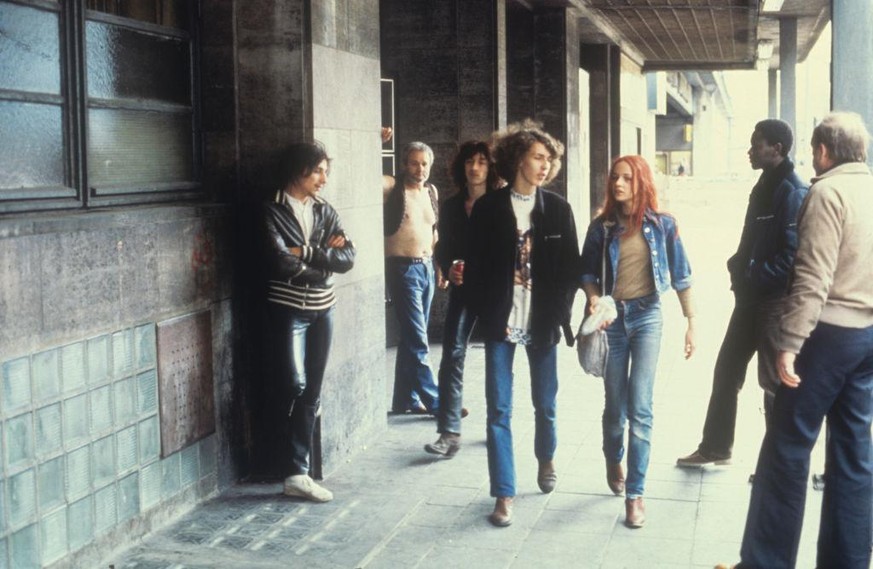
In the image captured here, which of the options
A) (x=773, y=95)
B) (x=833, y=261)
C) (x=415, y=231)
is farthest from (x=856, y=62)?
(x=773, y=95)

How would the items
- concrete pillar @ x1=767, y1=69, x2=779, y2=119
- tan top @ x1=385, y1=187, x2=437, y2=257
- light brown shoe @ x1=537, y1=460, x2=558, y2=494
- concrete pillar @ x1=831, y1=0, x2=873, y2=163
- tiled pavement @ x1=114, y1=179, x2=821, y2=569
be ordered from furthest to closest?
concrete pillar @ x1=767, y1=69, x2=779, y2=119, tan top @ x1=385, y1=187, x2=437, y2=257, light brown shoe @ x1=537, y1=460, x2=558, y2=494, concrete pillar @ x1=831, y1=0, x2=873, y2=163, tiled pavement @ x1=114, y1=179, x2=821, y2=569

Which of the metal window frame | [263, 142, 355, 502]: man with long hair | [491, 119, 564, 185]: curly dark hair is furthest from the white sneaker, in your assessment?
[491, 119, 564, 185]: curly dark hair

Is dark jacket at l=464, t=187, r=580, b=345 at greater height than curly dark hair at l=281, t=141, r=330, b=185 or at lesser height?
lesser

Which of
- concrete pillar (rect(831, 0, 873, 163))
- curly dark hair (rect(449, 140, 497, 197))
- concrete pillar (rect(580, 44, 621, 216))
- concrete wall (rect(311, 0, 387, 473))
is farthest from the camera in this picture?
concrete pillar (rect(580, 44, 621, 216))

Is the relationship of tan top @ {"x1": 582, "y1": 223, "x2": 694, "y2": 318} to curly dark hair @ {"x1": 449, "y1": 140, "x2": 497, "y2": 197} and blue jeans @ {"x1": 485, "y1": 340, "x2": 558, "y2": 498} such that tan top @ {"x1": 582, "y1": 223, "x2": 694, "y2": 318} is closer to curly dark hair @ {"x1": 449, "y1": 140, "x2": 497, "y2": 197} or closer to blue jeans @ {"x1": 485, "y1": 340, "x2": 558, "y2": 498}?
blue jeans @ {"x1": 485, "y1": 340, "x2": 558, "y2": 498}

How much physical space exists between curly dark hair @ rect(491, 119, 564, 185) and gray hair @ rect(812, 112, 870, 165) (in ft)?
5.02

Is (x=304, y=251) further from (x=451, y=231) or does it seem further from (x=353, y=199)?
(x=451, y=231)

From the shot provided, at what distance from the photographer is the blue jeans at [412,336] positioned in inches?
316

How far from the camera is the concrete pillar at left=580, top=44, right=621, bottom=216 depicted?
65.5 ft

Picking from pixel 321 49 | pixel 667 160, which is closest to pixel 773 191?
pixel 321 49

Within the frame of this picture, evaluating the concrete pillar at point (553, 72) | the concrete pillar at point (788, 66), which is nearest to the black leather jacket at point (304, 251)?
the concrete pillar at point (553, 72)

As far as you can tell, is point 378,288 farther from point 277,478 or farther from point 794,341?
point 794,341

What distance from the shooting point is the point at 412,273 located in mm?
8156

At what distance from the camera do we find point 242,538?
5.52 meters
